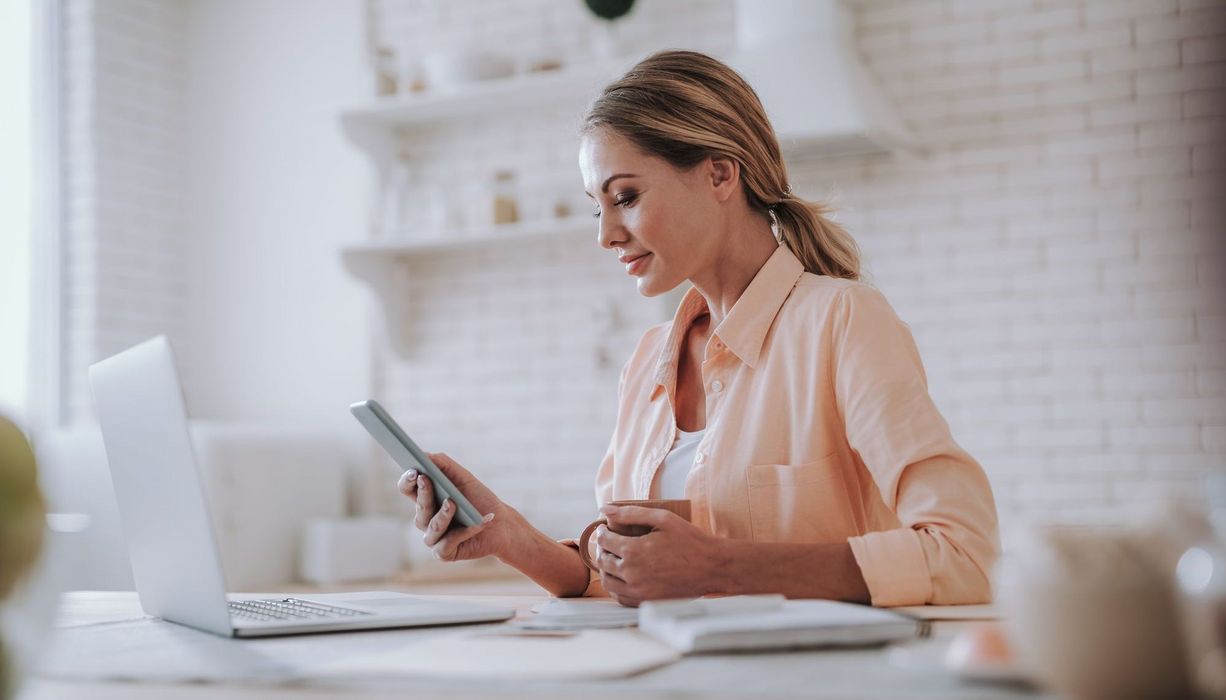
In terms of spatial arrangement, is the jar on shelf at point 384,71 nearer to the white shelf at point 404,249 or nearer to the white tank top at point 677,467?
the white shelf at point 404,249

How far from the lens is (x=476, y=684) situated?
0.95 metres

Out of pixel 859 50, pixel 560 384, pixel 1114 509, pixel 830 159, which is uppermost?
pixel 859 50

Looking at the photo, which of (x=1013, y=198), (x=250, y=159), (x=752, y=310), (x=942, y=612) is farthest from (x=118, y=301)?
(x=942, y=612)

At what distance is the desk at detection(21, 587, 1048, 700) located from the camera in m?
0.88

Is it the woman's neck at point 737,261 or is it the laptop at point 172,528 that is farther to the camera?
the woman's neck at point 737,261

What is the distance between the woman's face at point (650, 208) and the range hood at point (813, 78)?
155 centimetres

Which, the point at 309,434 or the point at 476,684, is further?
the point at 309,434

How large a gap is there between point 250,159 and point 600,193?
11.0 ft

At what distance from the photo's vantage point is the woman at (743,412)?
4.83 feet

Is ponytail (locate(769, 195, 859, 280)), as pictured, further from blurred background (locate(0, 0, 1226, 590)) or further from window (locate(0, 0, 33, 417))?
window (locate(0, 0, 33, 417))

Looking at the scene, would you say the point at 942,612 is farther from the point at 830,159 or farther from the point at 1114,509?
the point at 830,159

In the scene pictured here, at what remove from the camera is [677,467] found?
6.31ft

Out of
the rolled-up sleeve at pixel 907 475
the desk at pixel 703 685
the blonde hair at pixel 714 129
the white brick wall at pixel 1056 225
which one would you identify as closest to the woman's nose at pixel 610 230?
the blonde hair at pixel 714 129

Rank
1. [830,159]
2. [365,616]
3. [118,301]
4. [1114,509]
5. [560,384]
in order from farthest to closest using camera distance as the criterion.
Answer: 1. [118,301]
2. [560,384]
3. [830,159]
4. [1114,509]
5. [365,616]
